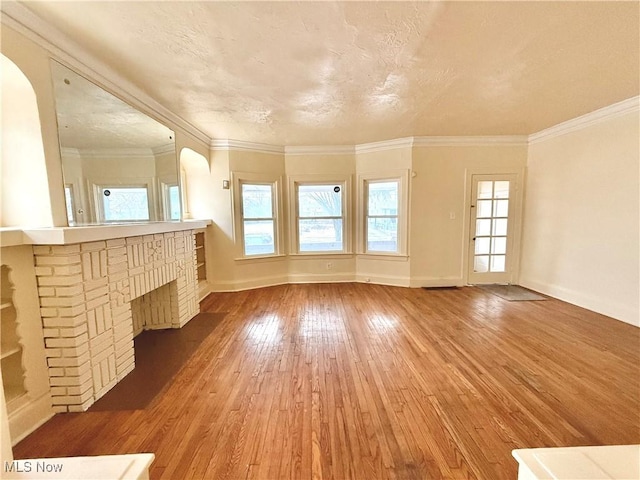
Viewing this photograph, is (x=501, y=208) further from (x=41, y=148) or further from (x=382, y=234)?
(x=41, y=148)

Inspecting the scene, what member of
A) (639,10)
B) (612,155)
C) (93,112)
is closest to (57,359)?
(93,112)

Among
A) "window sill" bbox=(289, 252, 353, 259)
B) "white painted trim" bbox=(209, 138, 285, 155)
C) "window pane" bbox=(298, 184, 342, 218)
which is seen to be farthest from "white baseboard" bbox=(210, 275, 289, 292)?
"white painted trim" bbox=(209, 138, 285, 155)

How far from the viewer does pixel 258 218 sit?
4758mm

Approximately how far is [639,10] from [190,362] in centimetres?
397

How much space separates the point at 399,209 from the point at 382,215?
1.05 feet

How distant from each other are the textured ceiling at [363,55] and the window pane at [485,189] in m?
1.37

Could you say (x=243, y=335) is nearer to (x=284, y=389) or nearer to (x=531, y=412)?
(x=284, y=389)

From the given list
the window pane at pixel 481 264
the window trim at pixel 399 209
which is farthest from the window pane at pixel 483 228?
the window trim at pixel 399 209

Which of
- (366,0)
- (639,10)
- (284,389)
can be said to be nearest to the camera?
(366,0)

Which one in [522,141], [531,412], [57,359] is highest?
[522,141]

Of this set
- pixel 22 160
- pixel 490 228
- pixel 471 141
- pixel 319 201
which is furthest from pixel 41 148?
pixel 490 228

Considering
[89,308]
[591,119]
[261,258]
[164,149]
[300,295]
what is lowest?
[300,295]

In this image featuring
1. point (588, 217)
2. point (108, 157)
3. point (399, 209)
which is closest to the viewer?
point (108, 157)

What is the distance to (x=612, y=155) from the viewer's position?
3219 millimetres
